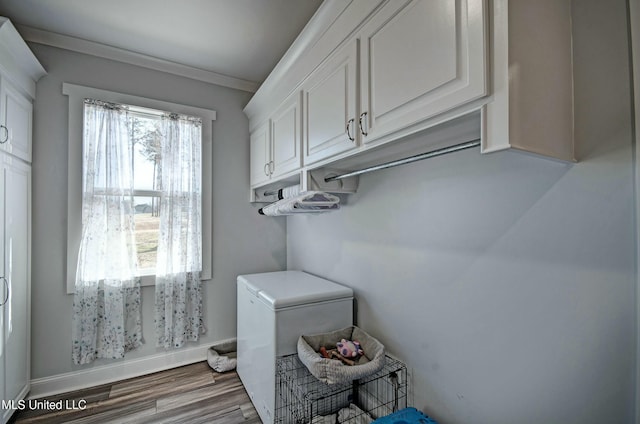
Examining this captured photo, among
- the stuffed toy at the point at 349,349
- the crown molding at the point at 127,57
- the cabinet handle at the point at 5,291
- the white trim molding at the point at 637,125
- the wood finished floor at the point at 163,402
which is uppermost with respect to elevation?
the crown molding at the point at 127,57

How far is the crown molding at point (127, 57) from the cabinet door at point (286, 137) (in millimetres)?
867

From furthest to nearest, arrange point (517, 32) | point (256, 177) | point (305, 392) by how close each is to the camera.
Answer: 1. point (256, 177)
2. point (305, 392)
3. point (517, 32)

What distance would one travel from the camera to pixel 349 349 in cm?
167

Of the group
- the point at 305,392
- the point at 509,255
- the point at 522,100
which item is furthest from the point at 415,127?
the point at 305,392

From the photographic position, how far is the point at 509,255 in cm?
118

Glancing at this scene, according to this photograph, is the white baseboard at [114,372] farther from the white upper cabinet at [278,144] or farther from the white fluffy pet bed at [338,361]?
the white upper cabinet at [278,144]

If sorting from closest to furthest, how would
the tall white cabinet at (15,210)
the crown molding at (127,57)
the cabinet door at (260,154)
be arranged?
the tall white cabinet at (15,210)
the crown molding at (127,57)
the cabinet door at (260,154)

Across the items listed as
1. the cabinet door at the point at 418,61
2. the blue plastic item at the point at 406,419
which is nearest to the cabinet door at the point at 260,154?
the cabinet door at the point at 418,61

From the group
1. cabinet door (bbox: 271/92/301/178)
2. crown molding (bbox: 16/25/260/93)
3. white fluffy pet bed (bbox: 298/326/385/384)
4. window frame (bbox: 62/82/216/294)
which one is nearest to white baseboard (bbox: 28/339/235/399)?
window frame (bbox: 62/82/216/294)

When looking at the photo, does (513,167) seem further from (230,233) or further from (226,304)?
(226,304)

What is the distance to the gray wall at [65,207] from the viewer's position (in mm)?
2219

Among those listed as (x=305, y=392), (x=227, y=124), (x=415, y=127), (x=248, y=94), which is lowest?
(x=305, y=392)

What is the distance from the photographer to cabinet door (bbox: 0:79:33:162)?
178cm

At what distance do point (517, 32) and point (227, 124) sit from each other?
2.60 meters
